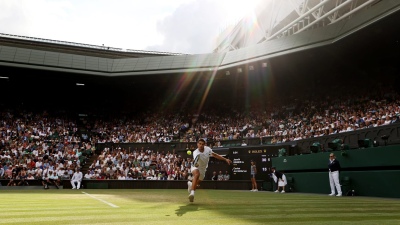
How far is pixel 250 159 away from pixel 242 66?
12076 mm

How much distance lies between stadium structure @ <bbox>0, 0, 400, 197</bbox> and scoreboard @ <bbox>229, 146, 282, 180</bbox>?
145cm

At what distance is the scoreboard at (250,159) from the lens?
27.9 m

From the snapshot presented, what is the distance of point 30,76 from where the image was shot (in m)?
41.6

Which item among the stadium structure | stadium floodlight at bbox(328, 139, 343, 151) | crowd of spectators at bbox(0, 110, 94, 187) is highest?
the stadium structure

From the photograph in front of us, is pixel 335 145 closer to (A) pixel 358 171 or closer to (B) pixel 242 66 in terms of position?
(A) pixel 358 171

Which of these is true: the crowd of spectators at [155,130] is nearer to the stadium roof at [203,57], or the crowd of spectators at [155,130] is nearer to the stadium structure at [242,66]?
the stadium structure at [242,66]

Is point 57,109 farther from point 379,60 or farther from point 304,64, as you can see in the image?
point 379,60

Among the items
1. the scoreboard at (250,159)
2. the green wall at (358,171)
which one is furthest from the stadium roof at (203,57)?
the green wall at (358,171)

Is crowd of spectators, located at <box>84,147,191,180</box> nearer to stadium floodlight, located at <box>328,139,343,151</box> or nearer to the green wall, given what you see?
the green wall

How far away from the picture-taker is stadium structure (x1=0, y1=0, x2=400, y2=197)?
30.6 meters

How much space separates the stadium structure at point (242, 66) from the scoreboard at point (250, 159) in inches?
57.1

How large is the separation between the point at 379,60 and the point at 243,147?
16221 millimetres

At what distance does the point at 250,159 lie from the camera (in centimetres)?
Answer: 2891

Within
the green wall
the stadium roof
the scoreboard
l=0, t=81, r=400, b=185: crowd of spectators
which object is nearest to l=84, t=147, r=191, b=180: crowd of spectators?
l=0, t=81, r=400, b=185: crowd of spectators
